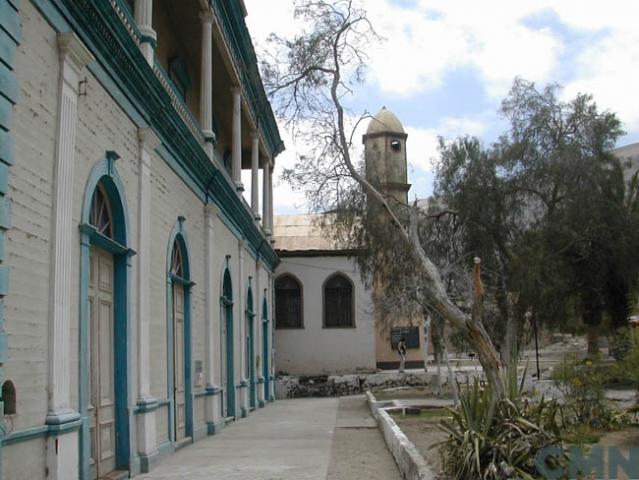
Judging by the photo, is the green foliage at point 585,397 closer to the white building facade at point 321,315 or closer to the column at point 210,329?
the column at point 210,329

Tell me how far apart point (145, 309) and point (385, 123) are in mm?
28532

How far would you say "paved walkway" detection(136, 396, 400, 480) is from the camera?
10.7 m

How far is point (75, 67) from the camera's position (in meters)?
8.37

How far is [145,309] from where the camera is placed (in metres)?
11.1

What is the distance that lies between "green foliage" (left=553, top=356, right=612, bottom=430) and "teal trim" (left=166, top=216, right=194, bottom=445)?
6395mm

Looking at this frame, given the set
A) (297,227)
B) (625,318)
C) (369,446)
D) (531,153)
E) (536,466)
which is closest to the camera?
(536,466)

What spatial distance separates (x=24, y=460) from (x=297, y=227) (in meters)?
34.3

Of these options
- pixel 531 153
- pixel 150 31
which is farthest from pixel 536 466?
pixel 531 153

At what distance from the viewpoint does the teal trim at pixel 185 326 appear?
1291 centimetres

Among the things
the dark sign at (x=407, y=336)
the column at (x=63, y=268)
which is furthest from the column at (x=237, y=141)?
the dark sign at (x=407, y=336)

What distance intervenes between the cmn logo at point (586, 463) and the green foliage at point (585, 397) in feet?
8.23

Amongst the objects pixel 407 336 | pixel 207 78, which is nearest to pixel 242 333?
pixel 207 78

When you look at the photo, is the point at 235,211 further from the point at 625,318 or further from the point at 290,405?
the point at 625,318

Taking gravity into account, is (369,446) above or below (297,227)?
below
